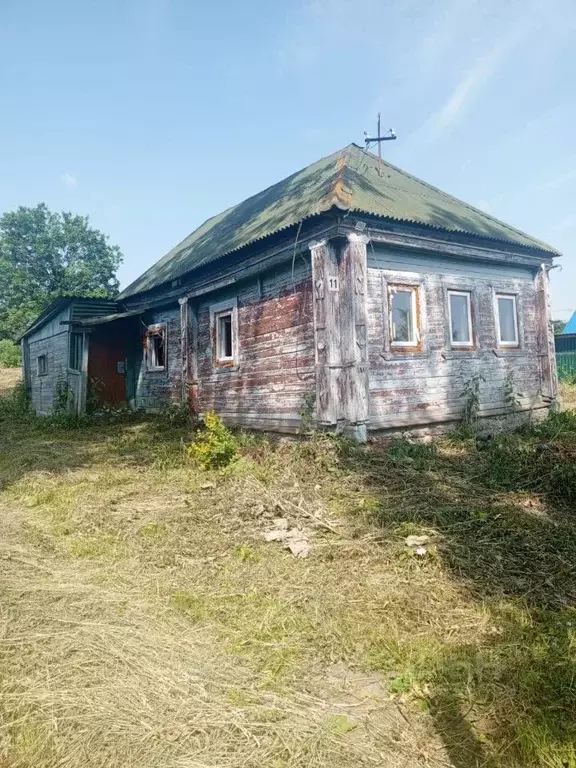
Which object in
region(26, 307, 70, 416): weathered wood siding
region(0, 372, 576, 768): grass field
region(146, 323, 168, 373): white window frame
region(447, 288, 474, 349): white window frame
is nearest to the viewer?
region(0, 372, 576, 768): grass field

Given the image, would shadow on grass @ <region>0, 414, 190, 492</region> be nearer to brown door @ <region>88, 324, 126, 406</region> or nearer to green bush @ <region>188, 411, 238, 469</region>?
green bush @ <region>188, 411, 238, 469</region>

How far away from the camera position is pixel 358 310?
24.5 feet

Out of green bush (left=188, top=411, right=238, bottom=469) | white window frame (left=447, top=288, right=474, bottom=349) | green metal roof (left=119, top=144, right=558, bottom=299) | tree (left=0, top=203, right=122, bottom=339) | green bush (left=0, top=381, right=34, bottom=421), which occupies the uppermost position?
tree (left=0, top=203, right=122, bottom=339)

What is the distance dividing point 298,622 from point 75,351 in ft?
42.7

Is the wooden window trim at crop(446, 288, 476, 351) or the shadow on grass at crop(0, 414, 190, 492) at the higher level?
the wooden window trim at crop(446, 288, 476, 351)

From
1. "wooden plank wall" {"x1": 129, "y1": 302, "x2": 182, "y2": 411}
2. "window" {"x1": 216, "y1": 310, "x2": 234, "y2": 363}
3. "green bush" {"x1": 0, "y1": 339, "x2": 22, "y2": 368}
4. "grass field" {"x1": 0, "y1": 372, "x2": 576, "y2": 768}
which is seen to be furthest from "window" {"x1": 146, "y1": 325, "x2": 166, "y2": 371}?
"green bush" {"x1": 0, "y1": 339, "x2": 22, "y2": 368}

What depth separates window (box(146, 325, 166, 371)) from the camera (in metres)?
13.2

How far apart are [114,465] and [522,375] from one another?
8310 millimetres

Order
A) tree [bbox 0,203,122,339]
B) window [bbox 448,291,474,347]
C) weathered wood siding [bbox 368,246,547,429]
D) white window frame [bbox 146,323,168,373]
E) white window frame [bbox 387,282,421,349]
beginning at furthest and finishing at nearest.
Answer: tree [bbox 0,203,122,339] → white window frame [bbox 146,323,168,373] → window [bbox 448,291,474,347] → white window frame [bbox 387,282,421,349] → weathered wood siding [bbox 368,246,547,429]

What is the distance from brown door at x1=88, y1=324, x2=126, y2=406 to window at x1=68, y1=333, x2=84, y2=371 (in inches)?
23.2

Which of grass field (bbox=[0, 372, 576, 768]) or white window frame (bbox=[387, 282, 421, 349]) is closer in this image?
grass field (bbox=[0, 372, 576, 768])

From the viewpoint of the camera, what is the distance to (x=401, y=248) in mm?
8469

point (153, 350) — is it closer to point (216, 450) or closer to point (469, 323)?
point (216, 450)

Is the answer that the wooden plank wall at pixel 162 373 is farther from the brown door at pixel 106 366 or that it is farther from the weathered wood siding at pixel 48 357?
the weathered wood siding at pixel 48 357
